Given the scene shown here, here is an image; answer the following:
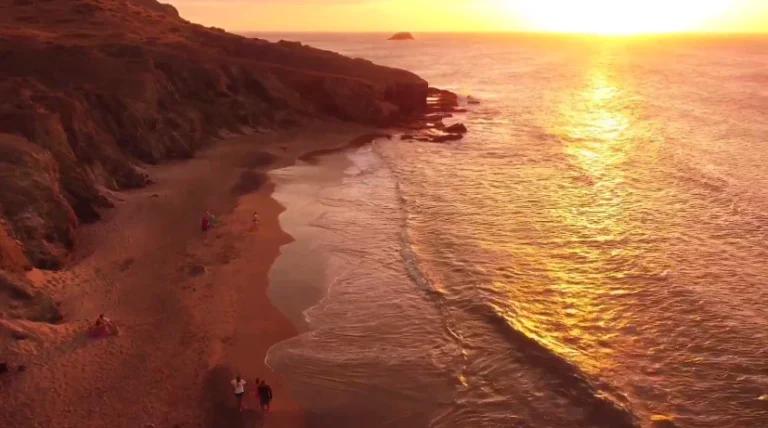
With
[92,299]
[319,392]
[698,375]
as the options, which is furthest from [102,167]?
[698,375]

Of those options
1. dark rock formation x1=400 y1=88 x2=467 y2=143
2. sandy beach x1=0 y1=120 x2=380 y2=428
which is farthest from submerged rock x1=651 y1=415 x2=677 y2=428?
dark rock formation x1=400 y1=88 x2=467 y2=143

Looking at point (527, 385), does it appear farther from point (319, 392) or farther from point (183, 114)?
point (183, 114)

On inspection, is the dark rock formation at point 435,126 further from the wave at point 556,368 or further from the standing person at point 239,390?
the standing person at point 239,390

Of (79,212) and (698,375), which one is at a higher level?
(79,212)

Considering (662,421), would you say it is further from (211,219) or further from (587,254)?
(211,219)

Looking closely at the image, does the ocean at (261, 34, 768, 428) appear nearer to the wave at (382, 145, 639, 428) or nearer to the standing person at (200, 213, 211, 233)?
the wave at (382, 145, 639, 428)

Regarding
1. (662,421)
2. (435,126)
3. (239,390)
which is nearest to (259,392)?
(239,390)
